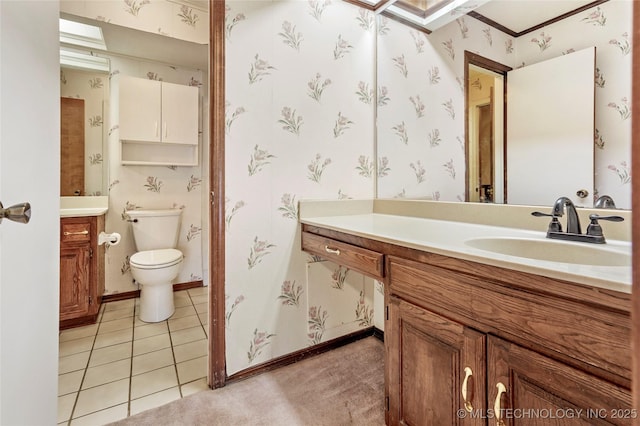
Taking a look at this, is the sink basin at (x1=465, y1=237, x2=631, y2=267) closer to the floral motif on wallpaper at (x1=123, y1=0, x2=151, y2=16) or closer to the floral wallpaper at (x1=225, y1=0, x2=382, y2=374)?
the floral wallpaper at (x1=225, y1=0, x2=382, y2=374)

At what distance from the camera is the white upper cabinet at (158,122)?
2561 millimetres

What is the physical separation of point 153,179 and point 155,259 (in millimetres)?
911

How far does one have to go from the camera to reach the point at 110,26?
212cm

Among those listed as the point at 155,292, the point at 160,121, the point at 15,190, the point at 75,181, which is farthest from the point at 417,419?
the point at 75,181

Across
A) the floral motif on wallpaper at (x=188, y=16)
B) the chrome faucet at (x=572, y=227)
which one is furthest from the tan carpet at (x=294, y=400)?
the floral motif on wallpaper at (x=188, y=16)

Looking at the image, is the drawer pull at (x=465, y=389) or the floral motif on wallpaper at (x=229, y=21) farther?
the floral motif on wallpaper at (x=229, y=21)

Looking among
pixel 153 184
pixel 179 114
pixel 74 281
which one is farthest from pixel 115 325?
pixel 179 114

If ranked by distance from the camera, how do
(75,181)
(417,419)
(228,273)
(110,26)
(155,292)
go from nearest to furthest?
(417,419) < (228,273) < (110,26) < (155,292) < (75,181)

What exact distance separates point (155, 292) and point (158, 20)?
2002 millimetres

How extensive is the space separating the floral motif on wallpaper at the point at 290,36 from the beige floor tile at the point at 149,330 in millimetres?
2027

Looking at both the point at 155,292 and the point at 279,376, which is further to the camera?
the point at 155,292

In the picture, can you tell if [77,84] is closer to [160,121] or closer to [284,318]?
[160,121]

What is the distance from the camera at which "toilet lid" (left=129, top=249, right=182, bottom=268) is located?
2.17 metres

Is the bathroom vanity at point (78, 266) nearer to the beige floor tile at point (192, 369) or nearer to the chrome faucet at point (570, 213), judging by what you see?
the beige floor tile at point (192, 369)
